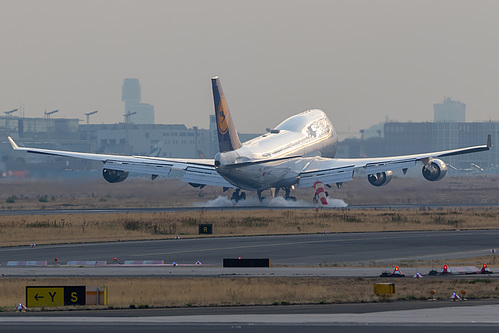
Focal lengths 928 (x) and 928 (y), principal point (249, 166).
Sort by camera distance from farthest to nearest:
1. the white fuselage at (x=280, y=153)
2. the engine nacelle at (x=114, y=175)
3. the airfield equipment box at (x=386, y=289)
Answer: the engine nacelle at (x=114, y=175), the white fuselage at (x=280, y=153), the airfield equipment box at (x=386, y=289)

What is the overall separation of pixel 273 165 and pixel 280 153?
2505mm

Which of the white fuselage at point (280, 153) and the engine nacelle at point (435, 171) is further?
the engine nacelle at point (435, 171)

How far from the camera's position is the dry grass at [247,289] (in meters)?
34.4

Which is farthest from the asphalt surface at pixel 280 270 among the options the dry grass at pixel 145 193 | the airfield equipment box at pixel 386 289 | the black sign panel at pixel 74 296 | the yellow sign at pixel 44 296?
the dry grass at pixel 145 193

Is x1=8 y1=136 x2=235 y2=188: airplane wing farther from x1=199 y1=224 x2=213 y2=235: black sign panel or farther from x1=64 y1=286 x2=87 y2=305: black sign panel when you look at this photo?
x1=64 y1=286 x2=87 y2=305: black sign panel

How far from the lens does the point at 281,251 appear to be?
54.2 meters

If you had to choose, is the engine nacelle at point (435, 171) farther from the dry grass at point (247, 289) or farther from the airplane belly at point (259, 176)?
the dry grass at point (247, 289)

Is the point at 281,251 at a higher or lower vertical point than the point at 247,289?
higher

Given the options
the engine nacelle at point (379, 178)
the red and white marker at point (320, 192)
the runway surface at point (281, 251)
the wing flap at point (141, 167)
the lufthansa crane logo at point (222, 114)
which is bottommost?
the runway surface at point (281, 251)

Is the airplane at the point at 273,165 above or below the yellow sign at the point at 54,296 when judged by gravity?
above

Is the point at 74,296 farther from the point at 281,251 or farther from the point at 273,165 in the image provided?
the point at 273,165

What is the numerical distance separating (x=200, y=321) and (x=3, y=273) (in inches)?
698

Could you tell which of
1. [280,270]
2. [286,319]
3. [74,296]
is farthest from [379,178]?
[286,319]

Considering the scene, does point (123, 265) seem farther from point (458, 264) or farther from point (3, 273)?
point (458, 264)
